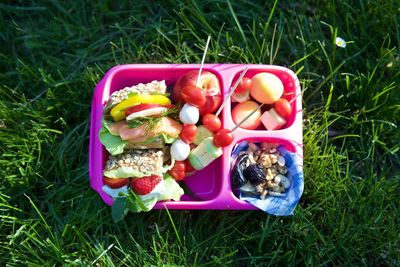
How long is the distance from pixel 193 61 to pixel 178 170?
429 millimetres

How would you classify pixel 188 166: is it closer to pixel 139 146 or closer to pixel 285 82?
pixel 139 146

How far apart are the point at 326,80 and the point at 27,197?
3.34ft

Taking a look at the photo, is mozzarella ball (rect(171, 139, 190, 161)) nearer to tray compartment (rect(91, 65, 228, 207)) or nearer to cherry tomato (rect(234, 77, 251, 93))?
tray compartment (rect(91, 65, 228, 207))

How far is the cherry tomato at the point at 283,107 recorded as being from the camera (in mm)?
1752

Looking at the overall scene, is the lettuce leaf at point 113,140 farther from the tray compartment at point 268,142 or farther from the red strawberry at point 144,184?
the tray compartment at point 268,142

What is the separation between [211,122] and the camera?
5.65 feet

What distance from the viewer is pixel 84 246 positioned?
1.81 m

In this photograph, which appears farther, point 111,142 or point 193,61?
point 193,61

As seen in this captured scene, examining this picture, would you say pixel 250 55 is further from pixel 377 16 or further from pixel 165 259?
pixel 165 259

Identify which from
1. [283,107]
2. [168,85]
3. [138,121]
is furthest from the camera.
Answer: [168,85]

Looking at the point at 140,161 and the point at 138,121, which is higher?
the point at 138,121

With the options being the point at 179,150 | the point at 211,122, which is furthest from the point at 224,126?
the point at 179,150

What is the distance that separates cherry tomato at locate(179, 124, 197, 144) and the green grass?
25 cm

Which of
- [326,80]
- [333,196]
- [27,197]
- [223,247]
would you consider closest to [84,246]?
[27,197]
